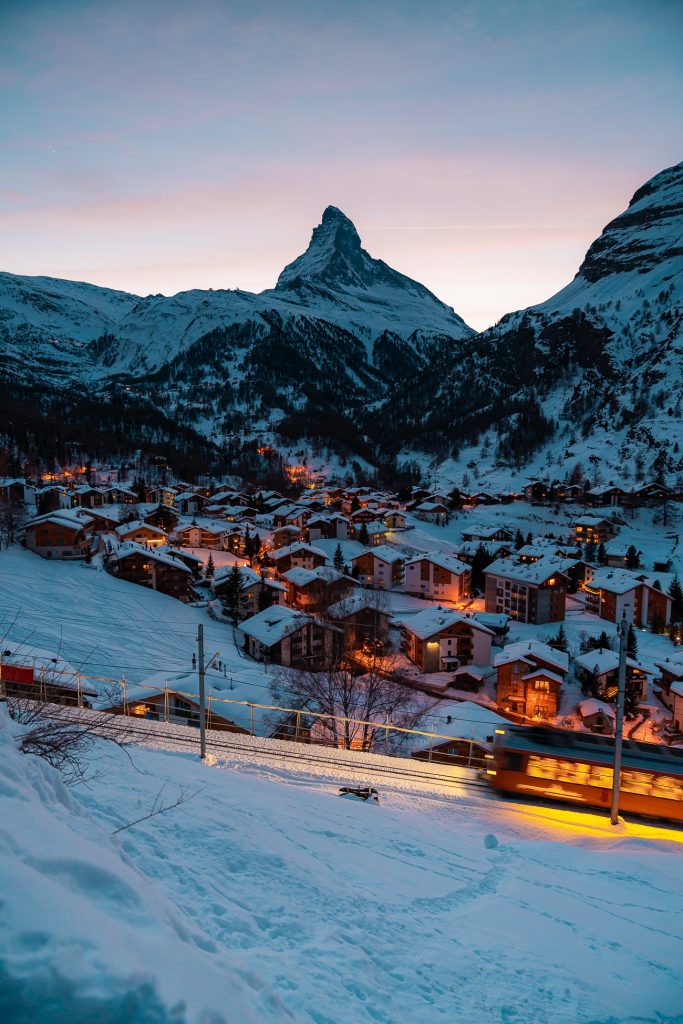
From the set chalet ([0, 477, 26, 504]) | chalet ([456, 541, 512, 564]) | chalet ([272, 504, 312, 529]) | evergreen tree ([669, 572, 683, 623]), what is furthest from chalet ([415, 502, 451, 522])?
chalet ([0, 477, 26, 504])

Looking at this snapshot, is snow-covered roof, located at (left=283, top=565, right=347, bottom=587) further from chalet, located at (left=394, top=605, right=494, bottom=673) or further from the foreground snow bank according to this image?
the foreground snow bank

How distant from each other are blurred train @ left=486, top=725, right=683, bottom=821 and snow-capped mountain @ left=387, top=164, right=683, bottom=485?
7364 cm

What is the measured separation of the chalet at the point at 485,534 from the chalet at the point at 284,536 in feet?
58.2

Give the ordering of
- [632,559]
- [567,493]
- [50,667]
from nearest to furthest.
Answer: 1. [50,667]
2. [632,559]
3. [567,493]

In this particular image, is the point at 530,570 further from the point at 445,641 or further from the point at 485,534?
the point at 485,534

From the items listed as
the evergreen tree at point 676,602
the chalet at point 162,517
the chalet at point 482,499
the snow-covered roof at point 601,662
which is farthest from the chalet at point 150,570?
the chalet at point 482,499

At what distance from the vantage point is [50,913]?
212cm

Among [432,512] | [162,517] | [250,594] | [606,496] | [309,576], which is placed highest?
[606,496]

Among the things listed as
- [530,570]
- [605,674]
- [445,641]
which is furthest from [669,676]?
[530,570]

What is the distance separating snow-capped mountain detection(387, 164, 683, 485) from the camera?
9006cm

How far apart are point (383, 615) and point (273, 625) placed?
710 cm

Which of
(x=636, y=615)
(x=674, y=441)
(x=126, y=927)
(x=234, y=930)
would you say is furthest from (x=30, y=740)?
(x=674, y=441)

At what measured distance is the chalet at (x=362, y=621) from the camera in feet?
93.7

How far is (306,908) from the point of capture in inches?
Result: 171
